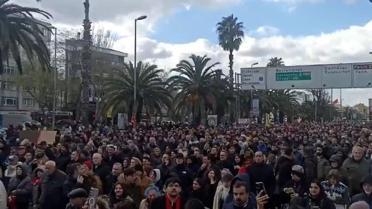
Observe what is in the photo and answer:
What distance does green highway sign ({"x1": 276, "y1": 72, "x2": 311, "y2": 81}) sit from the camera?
4959cm

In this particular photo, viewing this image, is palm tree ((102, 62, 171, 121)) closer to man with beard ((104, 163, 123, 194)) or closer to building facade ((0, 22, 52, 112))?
building facade ((0, 22, 52, 112))

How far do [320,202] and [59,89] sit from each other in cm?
5910

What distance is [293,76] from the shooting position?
4994cm

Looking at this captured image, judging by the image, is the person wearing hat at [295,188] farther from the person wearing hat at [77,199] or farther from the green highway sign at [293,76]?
the green highway sign at [293,76]

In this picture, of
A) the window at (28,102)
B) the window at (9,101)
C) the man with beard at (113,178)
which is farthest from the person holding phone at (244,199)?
the window at (28,102)

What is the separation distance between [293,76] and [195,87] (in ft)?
26.6

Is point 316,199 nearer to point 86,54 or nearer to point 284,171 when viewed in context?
point 284,171

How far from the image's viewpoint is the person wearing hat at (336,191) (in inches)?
348

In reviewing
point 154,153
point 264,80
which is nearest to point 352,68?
point 264,80

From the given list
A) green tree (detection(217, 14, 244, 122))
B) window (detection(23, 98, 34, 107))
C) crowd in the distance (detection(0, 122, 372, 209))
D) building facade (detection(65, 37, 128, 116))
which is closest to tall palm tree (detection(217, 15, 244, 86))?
green tree (detection(217, 14, 244, 122))

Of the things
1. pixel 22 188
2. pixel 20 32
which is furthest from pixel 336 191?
pixel 20 32

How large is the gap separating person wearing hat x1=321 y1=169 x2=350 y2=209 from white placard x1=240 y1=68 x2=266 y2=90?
41.2 metres

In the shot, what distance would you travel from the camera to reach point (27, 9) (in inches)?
1053

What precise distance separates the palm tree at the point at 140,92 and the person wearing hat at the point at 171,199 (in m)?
38.3
